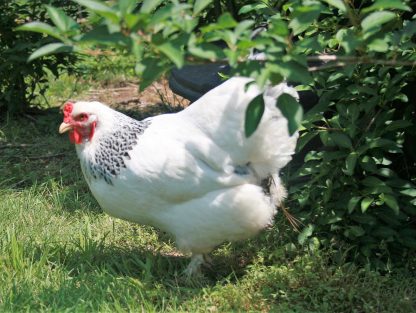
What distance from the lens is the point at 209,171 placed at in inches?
143

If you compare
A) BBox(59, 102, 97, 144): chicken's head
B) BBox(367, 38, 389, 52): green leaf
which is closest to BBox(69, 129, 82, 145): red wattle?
BBox(59, 102, 97, 144): chicken's head

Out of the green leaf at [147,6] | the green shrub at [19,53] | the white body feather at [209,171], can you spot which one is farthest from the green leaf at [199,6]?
the green shrub at [19,53]

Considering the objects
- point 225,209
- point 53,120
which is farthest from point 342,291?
point 53,120

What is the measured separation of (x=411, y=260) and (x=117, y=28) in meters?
2.39

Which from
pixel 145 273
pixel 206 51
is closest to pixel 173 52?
pixel 206 51

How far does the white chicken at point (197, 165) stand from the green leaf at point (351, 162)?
0.36 metres

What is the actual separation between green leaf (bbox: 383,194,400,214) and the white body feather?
589 mm

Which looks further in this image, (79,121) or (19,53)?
(19,53)

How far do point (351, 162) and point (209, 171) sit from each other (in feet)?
2.37

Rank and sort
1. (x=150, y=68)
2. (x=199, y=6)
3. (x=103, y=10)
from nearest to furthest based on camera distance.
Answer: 1. (x=103, y=10)
2. (x=150, y=68)
3. (x=199, y=6)

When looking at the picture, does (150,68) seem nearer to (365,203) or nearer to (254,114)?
(254,114)

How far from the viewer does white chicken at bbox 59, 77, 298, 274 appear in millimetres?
3615

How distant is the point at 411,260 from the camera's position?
3869mm

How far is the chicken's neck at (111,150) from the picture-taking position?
373 centimetres
